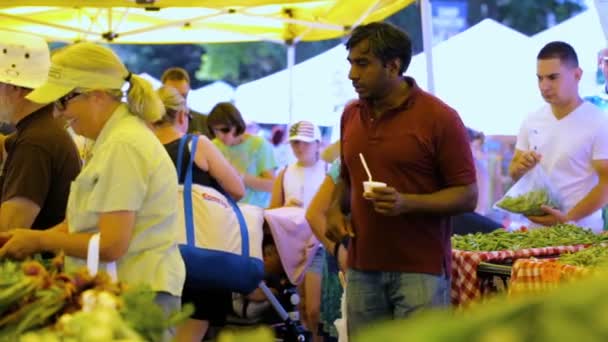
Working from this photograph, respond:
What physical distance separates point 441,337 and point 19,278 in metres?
1.82

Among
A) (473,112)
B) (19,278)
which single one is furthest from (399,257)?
(473,112)

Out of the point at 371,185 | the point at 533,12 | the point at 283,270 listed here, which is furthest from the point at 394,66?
the point at 533,12

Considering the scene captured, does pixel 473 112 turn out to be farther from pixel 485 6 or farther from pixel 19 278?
pixel 485 6

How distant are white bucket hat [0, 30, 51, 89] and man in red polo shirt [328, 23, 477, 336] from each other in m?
1.30

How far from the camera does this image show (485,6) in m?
36.0

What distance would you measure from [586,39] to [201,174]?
16.6 ft

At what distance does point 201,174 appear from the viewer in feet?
19.7

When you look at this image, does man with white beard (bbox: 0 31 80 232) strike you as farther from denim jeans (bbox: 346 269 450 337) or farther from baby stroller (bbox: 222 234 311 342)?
baby stroller (bbox: 222 234 311 342)

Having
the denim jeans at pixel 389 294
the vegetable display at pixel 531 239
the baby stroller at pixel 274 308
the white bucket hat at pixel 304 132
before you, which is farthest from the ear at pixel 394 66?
the white bucket hat at pixel 304 132

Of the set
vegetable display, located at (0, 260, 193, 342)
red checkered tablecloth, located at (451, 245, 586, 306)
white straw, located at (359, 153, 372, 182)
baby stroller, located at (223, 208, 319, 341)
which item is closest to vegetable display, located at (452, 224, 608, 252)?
red checkered tablecloth, located at (451, 245, 586, 306)

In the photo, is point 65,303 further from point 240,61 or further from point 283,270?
point 240,61

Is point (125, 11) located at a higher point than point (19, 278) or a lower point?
higher

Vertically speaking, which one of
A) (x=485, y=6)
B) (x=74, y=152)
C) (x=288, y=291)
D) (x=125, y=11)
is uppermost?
(x=485, y=6)

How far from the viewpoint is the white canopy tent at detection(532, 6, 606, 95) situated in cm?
960
